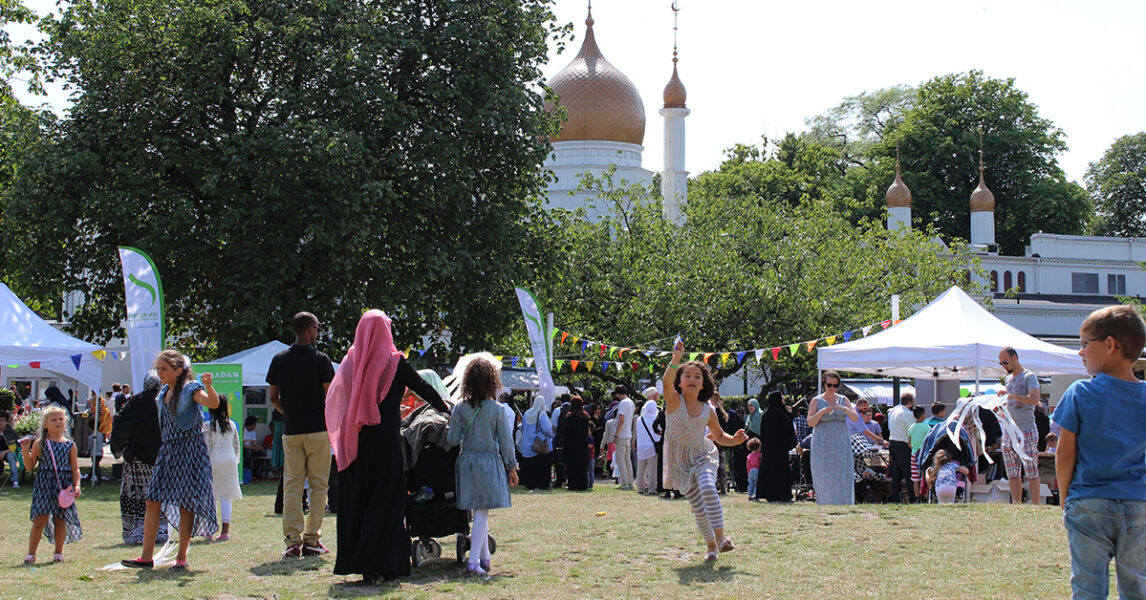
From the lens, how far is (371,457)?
23.4 feet

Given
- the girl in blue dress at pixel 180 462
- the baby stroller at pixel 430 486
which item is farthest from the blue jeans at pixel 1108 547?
the girl in blue dress at pixel 180 462

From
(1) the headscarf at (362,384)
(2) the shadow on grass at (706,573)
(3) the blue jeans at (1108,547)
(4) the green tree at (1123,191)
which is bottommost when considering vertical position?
(2) the shadow on grass at (706,573)

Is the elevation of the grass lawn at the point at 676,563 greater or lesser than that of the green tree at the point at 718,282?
lesser

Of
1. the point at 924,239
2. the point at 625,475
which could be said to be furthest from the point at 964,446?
the point at 924,239

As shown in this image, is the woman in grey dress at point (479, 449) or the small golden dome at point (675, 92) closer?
the woman in grey dress at point (479, 449)

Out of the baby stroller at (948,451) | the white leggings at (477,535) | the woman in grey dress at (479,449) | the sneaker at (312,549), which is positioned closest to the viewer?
the woman in grey dress at (479,449)

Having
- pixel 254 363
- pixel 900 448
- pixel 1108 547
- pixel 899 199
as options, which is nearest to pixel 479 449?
pixel 1108 547

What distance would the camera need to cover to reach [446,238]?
920 inches

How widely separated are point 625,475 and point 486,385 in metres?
12.4

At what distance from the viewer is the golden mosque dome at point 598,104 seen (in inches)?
1949

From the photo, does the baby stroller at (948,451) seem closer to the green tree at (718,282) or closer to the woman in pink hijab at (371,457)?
the woman in pink hijab at (371,457)

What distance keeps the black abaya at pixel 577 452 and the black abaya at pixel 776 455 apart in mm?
4748

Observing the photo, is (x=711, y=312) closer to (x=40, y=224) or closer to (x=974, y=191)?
(x=40, y=224)

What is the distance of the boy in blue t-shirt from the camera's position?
4.56m
